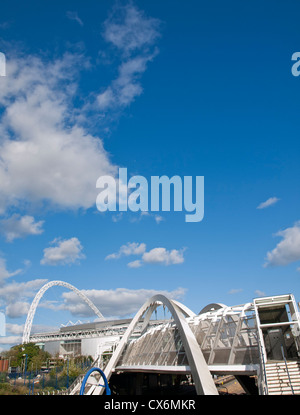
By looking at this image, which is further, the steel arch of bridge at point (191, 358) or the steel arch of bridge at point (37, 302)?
the steel arch of bridge at point (37, 302)

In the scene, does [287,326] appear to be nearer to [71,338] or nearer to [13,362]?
[13,362]

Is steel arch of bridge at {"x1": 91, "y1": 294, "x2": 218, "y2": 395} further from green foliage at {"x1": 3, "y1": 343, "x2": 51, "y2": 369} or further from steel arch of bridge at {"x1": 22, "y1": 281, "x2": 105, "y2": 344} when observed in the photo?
steel arch of bridge at {"x1": 22, "y1": 281, "x2": 105, "y2": 344}

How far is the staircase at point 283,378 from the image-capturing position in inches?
621

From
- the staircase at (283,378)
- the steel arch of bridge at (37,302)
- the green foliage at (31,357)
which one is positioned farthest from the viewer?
the steel arch of bridge at (37,302)

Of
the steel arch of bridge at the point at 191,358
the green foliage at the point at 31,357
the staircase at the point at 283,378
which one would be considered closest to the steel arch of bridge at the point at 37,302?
the green foliage at the point at 31,357

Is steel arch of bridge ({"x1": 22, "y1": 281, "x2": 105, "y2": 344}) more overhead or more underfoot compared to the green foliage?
more overhead

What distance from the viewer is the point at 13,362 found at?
96.2 meters

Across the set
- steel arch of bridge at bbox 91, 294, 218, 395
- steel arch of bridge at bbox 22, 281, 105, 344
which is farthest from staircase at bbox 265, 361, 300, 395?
steel arch of bridge at bbox 22, 281, 105, 344

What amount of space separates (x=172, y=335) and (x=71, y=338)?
315 ft

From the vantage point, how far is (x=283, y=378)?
648 inches

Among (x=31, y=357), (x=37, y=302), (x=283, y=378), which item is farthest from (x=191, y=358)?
(x=37, y=302)

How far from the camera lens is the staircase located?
1577 centimetres

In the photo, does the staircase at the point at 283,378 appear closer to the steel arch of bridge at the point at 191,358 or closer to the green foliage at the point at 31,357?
the steel arch of bridge at the point at 191,358

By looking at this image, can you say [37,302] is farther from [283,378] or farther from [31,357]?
[283,378]
